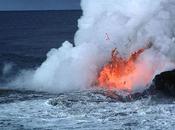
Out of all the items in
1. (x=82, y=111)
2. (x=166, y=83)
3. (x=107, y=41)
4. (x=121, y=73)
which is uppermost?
(x=107, y=41)

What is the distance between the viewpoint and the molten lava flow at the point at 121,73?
45375 millimetres

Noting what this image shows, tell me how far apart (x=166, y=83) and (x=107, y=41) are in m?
12.5

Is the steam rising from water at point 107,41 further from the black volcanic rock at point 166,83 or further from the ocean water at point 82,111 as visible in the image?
the black volcanic rock at point 166,83

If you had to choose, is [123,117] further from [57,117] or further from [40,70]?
[40,70]

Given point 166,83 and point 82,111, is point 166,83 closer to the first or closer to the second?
point 166,83

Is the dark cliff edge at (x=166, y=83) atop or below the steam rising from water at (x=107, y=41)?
below

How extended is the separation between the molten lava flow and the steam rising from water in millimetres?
667

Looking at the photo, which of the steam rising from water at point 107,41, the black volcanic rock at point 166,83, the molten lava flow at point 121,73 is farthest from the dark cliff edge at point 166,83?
the steam rising from water at point 107,41

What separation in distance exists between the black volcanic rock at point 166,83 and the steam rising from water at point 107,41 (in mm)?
5400

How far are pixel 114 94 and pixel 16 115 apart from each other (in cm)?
983

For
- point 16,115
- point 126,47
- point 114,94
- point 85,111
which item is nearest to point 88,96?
point 114,94

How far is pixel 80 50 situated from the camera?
5009 cm

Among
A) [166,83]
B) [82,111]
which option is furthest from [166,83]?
[82,111]

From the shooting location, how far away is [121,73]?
47.4 metres
